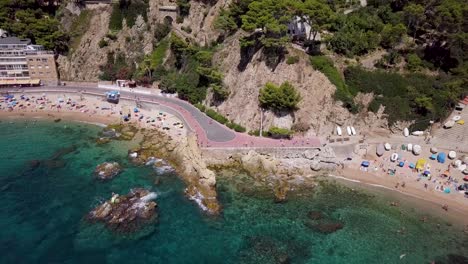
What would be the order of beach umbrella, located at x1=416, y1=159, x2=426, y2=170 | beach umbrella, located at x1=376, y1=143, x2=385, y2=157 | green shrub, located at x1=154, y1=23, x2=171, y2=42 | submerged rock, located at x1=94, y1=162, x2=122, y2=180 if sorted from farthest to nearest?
1. green shrub, located at x1=154, y1=23, x2=171, y2=42
2. beach umbrella, located at x1=376, y1=143, x2=385, y2=157
3. beach umbrella, located at x1=416, y1=159, x2=426, y2=170
4. submerged rock, located at x1=94, y1=162, x2=122, y2=180

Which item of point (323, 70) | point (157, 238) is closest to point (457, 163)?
point (323, 70)

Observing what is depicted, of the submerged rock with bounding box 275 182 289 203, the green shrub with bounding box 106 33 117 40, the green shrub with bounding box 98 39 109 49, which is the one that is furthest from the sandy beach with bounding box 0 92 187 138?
the submerged rock with bounding box 275 182 289 203

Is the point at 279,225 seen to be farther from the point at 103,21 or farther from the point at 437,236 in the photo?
the point at 103,21

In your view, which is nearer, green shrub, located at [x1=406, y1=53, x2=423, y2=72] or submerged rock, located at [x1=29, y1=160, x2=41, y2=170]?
submerged rock, located at [x1=29, y1=160, x2=41, y2=170]

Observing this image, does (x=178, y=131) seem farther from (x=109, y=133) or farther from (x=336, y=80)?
(x=336, y=80)

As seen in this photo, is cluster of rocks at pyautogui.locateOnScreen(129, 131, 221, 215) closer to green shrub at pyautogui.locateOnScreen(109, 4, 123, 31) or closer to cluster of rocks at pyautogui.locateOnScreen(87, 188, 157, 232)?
cluster of rocks at pyautogui.locateOnScreen(87, 188, 157, 232)

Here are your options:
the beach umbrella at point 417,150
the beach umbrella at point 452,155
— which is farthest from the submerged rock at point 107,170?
the beach umbrella at point 452,155

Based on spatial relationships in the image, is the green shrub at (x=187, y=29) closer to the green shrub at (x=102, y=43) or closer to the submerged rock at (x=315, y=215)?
the green shrub at (x=102, y=43)
